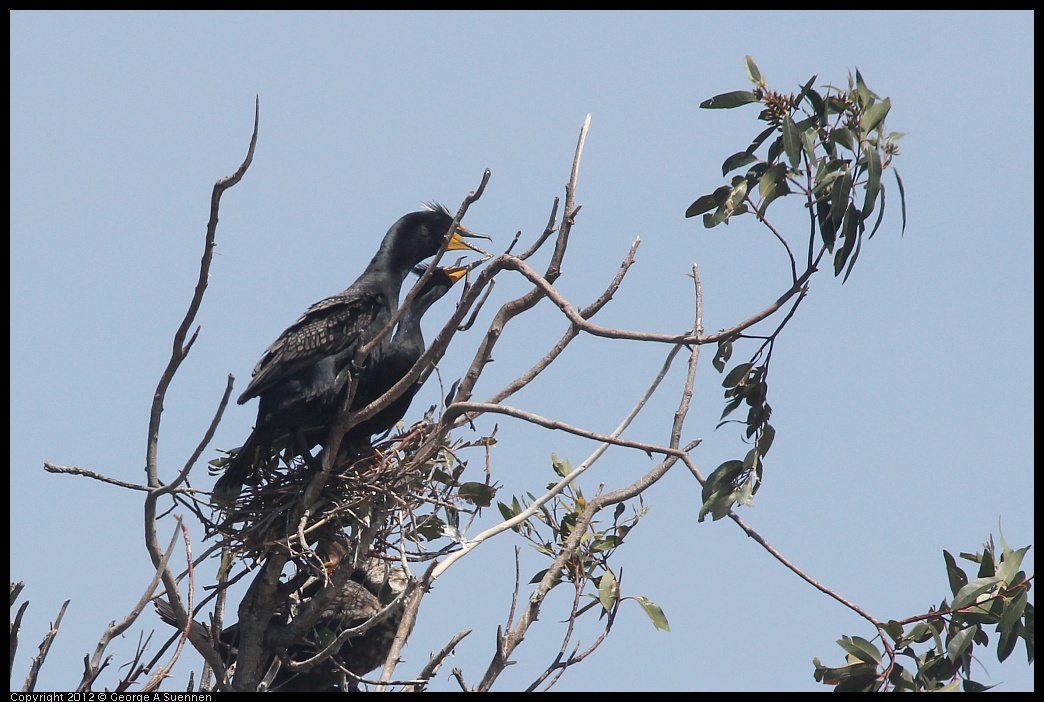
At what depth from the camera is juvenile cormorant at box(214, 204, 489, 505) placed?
222 inches

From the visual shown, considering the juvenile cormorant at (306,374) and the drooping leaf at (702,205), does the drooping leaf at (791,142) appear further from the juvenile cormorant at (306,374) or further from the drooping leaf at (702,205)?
the juvenile cormorant at (306,374)

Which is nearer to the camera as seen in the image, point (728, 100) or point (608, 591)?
point (728, 100)

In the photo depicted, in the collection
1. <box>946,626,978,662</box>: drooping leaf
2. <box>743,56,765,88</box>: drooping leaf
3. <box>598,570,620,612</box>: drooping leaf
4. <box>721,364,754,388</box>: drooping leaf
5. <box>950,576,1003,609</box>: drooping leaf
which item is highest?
<box>743,56,765,88</box>: drooping leaf

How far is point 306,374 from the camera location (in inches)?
223

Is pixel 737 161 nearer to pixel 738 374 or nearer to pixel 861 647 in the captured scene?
pixel 738 374

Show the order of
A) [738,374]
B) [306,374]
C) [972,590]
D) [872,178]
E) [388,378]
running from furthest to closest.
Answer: [388,378] < [306,374] < [738,374] < [972,590] < [872,178]

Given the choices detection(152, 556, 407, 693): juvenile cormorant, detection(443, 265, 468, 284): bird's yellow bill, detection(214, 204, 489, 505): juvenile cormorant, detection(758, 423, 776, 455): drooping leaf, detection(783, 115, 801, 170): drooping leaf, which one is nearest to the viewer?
detection(783, 115, 801, 170): drooping leaf

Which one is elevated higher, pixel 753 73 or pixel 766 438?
pixel 753 73

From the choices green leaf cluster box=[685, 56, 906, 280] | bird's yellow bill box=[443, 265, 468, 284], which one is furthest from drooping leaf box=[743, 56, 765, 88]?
bird's yellow bill box=[443, 265, 468, 284]

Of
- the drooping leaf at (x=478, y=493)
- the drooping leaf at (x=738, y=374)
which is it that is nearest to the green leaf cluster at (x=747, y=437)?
the drooping leaf at (x=738, y=374)

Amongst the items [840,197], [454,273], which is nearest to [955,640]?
[840,197]

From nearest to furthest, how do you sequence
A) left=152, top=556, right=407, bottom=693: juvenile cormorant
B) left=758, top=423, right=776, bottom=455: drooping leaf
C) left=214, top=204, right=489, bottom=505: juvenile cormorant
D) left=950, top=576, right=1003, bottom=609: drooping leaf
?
left=950, top=576, right=1003, bottom=609: drooping leaf → left=758, top=423, right=776, bottom=455: drooping leaf → left=152, top=556, right=407, bottom=693: juvenile cormorant → left=214, top=204, right=489, bottom=505: juvenile cormorant

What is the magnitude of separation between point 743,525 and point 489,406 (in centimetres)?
99

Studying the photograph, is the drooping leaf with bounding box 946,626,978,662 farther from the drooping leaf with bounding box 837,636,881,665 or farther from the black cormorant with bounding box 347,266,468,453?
the black cormorant with bounding box 347,266,468,453
